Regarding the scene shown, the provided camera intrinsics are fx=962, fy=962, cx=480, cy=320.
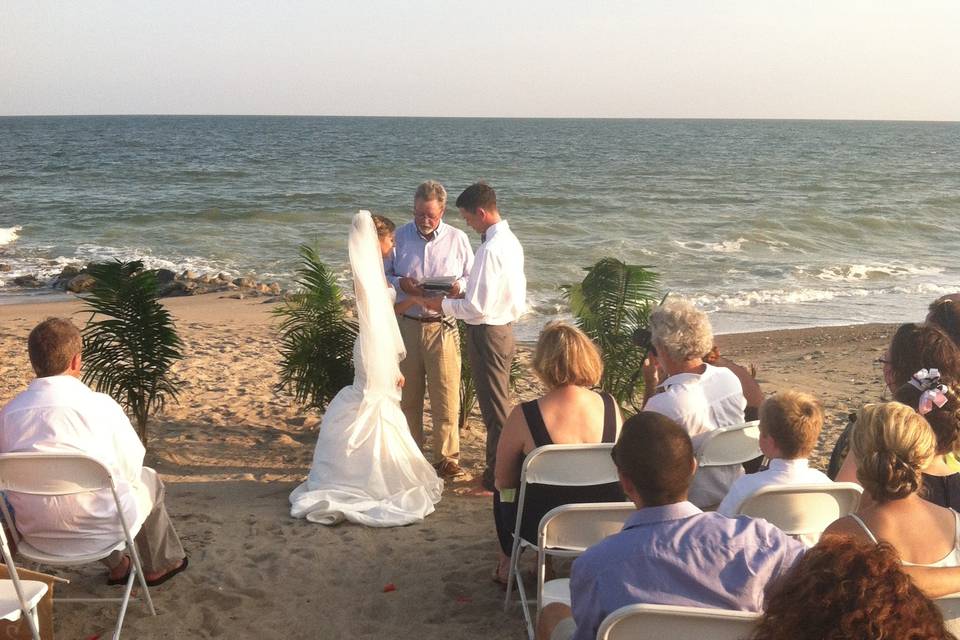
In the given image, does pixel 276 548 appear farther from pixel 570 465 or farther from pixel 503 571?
pixel 570 465

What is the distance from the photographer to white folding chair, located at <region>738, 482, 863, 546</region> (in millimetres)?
3531

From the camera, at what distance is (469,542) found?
5.34 m

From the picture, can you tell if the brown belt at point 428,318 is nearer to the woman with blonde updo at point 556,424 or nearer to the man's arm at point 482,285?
the man's arm at point 482,285

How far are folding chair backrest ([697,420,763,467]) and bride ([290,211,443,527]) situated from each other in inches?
81.2

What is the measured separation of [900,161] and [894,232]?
38.1m

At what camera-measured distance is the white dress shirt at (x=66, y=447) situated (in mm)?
4109

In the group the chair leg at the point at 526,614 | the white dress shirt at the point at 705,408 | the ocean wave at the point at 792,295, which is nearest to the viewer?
the chair leg at the point at 526,614

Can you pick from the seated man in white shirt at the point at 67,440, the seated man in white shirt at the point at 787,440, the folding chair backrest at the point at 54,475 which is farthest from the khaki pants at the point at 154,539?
the seated man in white shirt at the point at 787,440

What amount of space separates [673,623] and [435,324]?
13.9ft

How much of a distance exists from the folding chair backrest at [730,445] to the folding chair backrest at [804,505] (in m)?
0.63

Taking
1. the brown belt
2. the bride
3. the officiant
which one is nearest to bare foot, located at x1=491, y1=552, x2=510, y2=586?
the bride

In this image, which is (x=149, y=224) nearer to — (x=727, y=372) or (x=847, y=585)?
(x=727, y=372)

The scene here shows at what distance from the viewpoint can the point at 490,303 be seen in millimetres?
6055

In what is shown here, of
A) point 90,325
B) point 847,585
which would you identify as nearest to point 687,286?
point 90,325
